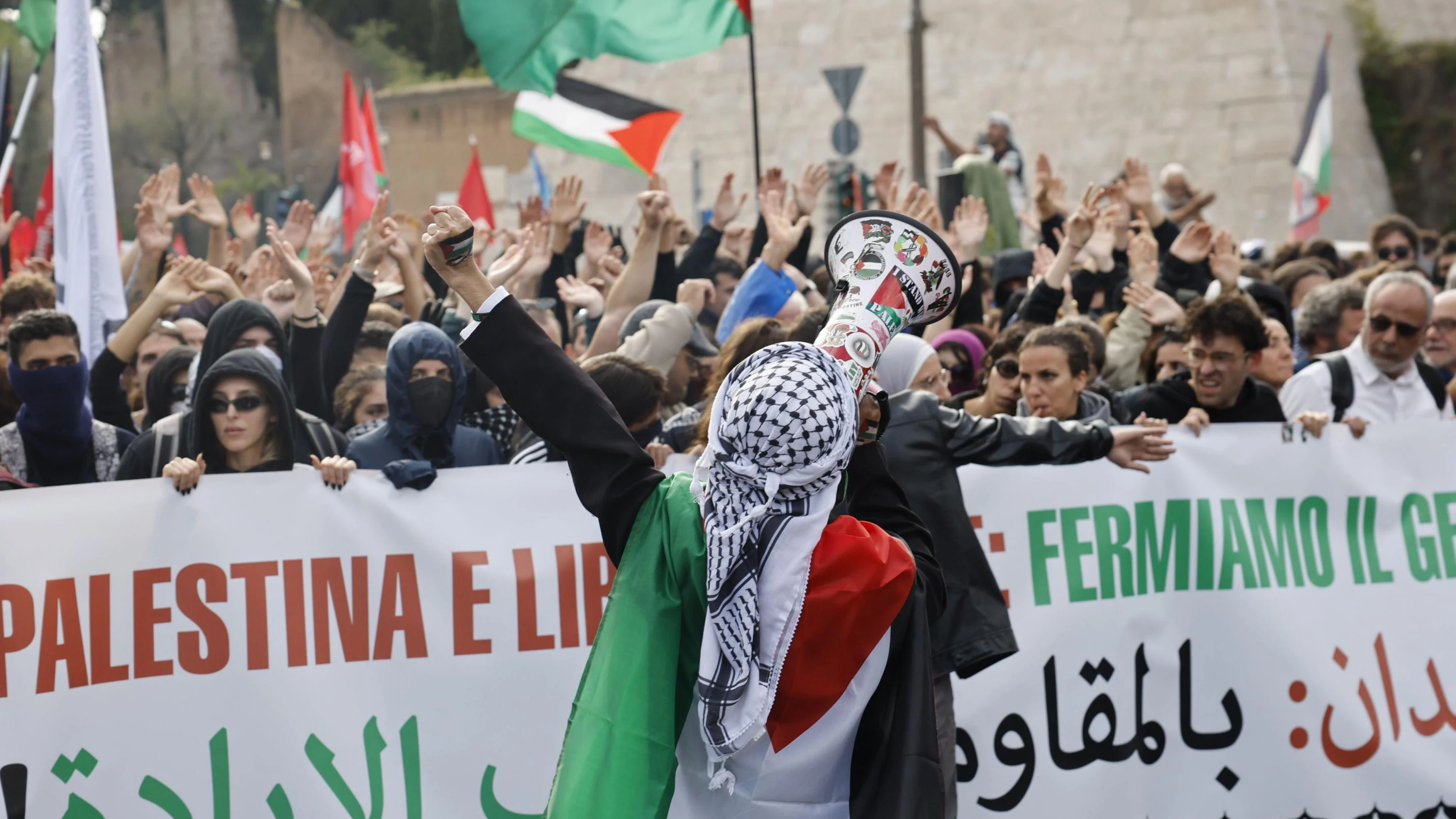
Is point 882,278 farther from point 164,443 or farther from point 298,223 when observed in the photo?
point 298,223

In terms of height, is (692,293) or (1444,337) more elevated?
(692,293)

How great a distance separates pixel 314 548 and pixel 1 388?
67.0 inches

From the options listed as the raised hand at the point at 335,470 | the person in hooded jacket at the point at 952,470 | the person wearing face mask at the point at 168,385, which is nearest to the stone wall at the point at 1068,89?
the person wearing face mask at the point at 168,385

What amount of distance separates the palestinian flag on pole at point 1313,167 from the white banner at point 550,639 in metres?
9.71

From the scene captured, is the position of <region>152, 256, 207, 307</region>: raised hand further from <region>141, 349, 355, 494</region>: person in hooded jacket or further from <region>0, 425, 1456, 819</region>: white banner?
<region>0, 425, 1456, 819</region>: white banner

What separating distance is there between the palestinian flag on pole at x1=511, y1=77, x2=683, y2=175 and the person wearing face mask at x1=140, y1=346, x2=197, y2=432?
14.0ft

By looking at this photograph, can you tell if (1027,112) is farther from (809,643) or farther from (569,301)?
(809,643)

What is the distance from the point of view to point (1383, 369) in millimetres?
5742

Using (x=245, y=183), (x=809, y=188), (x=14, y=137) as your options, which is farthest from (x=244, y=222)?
(x=245, y=183)

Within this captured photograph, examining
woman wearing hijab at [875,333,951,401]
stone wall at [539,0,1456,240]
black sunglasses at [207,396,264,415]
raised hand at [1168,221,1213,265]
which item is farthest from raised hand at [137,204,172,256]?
stone wall at [539,0,1456,240]

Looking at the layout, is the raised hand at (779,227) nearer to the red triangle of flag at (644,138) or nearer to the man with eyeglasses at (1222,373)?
the man with eyeglasses at (1222,373)

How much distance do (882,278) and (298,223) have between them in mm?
5575

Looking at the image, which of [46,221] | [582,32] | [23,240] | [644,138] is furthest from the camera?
[23,240]

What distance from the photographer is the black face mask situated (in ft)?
15.7
